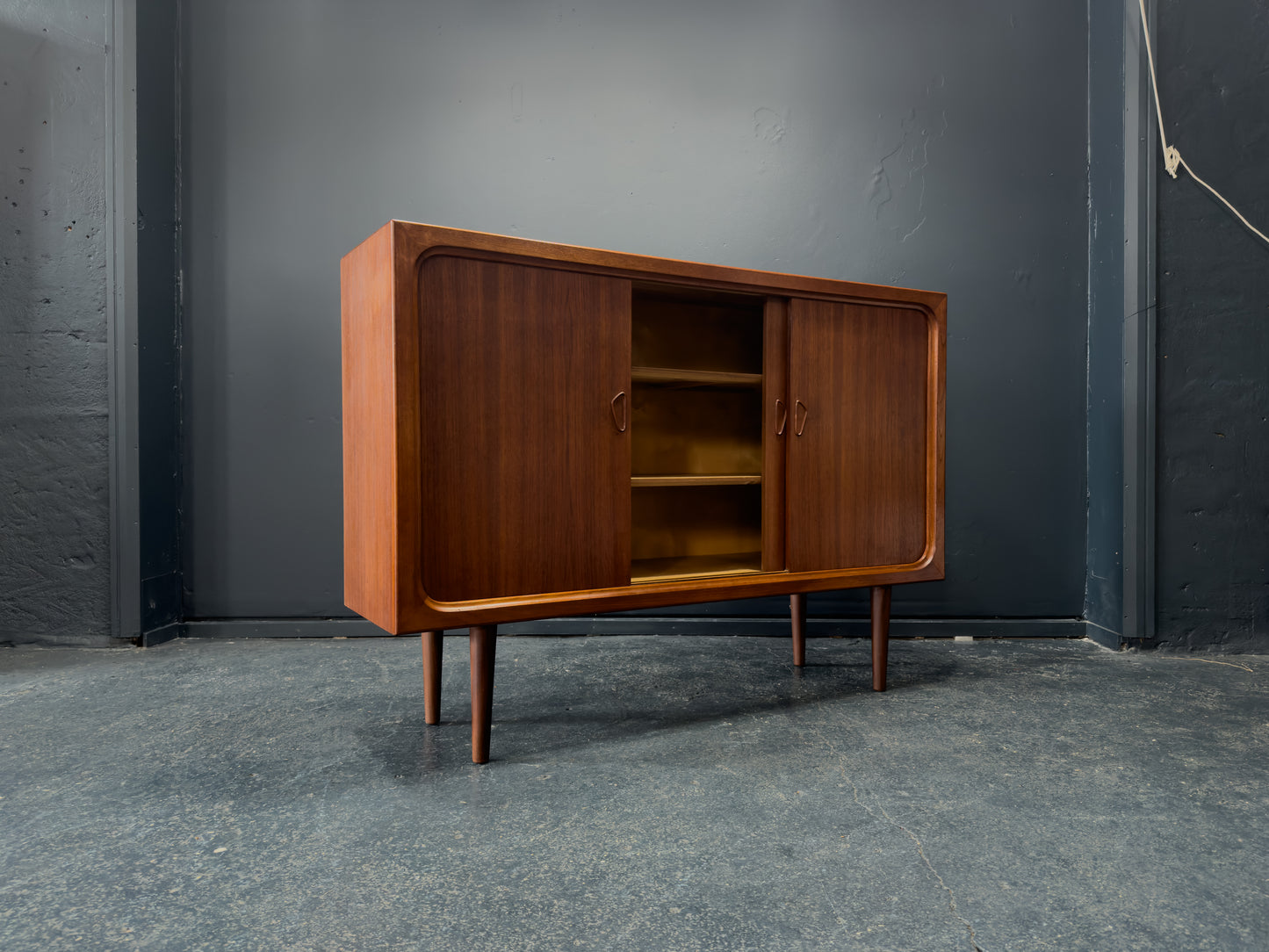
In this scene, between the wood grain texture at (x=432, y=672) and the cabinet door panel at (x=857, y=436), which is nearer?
the wood grain texture at (x=432, y=672)

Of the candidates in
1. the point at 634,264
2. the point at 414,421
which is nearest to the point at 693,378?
the point at 634,264

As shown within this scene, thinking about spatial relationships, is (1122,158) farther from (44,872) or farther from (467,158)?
(44,872)

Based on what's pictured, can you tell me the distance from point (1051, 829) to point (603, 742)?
79 centimetres

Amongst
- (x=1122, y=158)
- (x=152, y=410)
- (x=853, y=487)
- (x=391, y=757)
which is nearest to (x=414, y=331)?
(x=391, y=757)

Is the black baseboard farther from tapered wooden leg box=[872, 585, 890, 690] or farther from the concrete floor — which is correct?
tapered wooden leg box=[872, 585, 890, 690]

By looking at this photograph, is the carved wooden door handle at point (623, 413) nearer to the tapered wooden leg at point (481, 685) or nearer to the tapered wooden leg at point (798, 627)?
the tapered wooden leg at point (481, 685)

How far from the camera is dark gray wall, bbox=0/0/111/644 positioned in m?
2.08

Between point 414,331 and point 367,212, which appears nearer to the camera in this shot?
point 414,331

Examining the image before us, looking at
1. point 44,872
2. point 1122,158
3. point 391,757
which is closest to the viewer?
point 44,872

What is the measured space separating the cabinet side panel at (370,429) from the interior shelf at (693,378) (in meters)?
0.55

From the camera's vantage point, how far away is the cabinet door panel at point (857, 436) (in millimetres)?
1592

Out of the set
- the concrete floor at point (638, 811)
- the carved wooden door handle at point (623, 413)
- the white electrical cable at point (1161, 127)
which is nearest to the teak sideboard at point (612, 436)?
the carved wooden door handle at point (623, 413)

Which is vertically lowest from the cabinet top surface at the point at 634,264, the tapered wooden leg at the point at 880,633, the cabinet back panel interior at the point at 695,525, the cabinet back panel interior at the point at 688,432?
the tapered wooden leg at the point at 880,633

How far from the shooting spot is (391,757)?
51.2 inches
